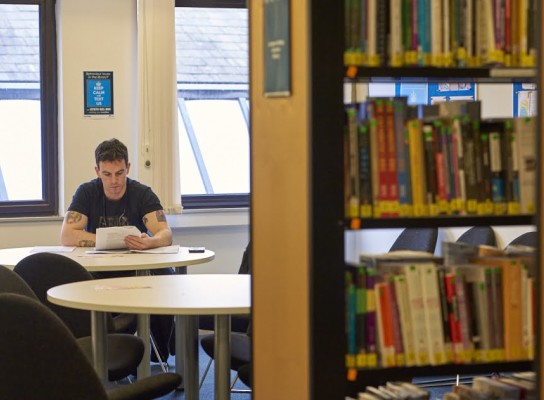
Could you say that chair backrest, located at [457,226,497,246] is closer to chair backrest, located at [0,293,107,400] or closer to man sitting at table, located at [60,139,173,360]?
man sitting at table, located at [60,139,173,360]

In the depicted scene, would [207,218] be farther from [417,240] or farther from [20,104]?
[417,240]

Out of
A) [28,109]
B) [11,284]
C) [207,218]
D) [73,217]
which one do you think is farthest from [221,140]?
[11,284]

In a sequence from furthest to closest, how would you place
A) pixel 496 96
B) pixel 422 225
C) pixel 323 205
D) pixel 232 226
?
1. pixel 232 226
2. pixel 496 96
3. pixel 422 225
4. pixel 323 205

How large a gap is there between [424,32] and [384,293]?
28.3 inches

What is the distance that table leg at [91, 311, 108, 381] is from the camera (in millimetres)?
3596

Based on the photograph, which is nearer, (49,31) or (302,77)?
(302,77)

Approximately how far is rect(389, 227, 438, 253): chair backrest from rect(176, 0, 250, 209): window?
197cm

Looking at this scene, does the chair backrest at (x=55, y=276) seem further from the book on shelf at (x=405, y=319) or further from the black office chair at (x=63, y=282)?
the book on shelf at (x=405, y=319)

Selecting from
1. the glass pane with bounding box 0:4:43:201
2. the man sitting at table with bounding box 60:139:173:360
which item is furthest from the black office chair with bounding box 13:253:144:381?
the glass pane with bounding box 0:4:43:201

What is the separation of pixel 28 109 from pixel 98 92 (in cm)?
59

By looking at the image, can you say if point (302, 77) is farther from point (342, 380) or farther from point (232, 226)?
point (232, 226)

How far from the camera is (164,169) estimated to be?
6.76 m

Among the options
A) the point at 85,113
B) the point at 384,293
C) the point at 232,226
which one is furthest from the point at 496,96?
the point at 384,293

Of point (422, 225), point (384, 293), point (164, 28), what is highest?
point (164, 28)
